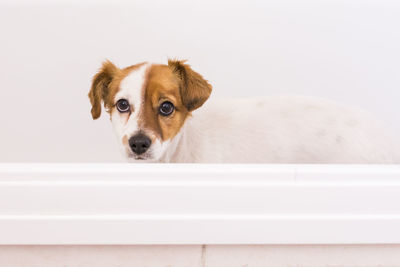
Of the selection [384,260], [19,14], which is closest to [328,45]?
[384,260]

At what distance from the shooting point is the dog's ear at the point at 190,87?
1134 mm

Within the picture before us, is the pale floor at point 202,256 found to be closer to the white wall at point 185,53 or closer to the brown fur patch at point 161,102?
the brown fur patch at point 161,102

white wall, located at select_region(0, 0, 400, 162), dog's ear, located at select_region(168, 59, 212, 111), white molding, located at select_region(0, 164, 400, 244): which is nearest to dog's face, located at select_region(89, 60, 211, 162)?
dog's ear, located at select_region(168, 59, 212, 111)

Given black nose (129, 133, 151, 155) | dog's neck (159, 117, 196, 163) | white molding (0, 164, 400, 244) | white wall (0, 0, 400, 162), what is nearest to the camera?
white molding (0, 164, 400, 244)

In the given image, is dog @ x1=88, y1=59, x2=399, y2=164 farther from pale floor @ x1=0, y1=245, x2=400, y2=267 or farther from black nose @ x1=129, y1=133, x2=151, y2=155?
pale floor @ x1=0, y1=245, x2=400, y2=267

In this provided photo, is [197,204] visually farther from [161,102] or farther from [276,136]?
[276,136]

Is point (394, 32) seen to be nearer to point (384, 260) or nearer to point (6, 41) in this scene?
point (384, 260)

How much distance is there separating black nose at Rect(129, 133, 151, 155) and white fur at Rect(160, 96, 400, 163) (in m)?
0.11

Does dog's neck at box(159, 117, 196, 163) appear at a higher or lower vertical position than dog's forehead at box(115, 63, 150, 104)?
lower

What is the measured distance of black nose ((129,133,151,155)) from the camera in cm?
100

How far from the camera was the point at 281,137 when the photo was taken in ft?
3.91

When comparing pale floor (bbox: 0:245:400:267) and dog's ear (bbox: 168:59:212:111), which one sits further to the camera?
dog's ear (bbox: 168:59:212:111)

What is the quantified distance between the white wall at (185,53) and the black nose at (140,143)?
607 mm

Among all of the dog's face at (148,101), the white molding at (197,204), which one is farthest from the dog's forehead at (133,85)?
the white molding at (197,204)
